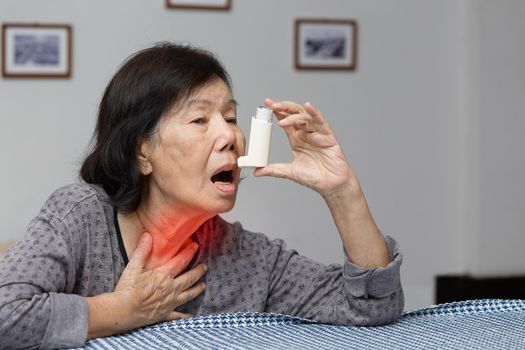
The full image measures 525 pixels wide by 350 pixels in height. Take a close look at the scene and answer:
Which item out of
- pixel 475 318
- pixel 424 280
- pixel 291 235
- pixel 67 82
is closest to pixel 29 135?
pixel 67 82

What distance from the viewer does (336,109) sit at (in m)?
4.40

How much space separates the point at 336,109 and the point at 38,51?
1418 millimetres

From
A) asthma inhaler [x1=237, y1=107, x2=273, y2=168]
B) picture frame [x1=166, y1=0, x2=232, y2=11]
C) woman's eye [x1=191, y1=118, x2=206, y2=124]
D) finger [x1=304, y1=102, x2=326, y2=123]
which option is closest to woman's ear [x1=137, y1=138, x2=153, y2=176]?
woman's eye [x1=191, y1=118, x2=206, y2=124]

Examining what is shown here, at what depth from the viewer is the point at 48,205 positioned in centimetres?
175

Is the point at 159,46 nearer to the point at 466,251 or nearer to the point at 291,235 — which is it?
the point at 291,235

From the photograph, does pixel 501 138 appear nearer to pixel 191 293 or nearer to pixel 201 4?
pixel 201 4

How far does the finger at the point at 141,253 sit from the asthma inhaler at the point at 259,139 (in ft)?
0.82

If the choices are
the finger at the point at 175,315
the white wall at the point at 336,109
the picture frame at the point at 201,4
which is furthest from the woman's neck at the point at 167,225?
the picture frame at the point at 201,4

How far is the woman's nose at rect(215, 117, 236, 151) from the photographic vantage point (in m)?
1.81

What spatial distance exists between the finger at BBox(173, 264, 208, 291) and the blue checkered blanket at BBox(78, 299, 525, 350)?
19 centimetres

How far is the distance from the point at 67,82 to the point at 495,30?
2.10 meters

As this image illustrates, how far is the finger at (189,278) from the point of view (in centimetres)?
179

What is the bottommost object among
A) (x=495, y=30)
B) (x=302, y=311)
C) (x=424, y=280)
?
(x=424, y=280)

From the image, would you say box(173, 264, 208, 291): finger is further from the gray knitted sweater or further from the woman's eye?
the woman's eye
